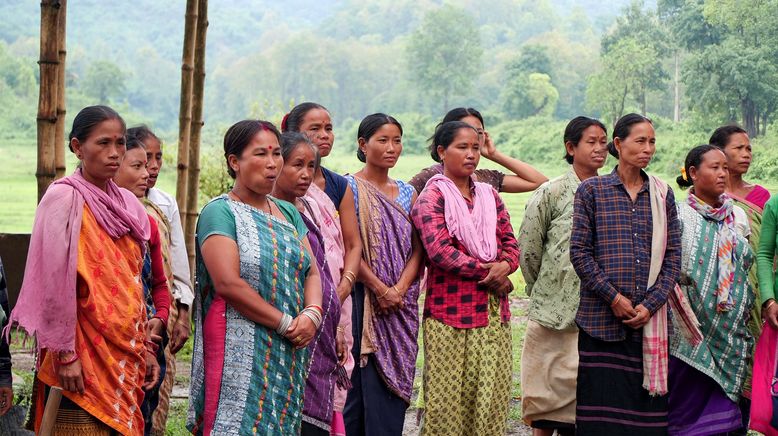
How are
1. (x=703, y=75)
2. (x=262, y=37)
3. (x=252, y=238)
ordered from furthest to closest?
(x=262, y=37), (x=703, y=75), (x=252, y=238)

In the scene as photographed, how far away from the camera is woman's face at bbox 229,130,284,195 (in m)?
3.78

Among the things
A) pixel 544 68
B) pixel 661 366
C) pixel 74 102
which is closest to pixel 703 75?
pixel 661 366

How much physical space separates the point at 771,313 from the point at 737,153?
1.11 meters

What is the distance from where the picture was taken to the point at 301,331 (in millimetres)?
3680

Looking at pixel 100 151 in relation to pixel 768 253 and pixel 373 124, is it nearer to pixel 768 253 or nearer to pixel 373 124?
pixel 373 124

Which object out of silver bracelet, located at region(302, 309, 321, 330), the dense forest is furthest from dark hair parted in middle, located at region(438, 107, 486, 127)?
the dense forest

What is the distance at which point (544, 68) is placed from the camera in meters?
32.0

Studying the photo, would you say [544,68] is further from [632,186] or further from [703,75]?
[632,186]

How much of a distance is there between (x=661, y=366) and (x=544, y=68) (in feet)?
91.9

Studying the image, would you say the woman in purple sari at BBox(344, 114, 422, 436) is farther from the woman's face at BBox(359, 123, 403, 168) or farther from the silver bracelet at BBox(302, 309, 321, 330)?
the silver bracelet at BBox(302, 309, 321, 330)

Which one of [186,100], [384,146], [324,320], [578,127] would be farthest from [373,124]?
[186,100]

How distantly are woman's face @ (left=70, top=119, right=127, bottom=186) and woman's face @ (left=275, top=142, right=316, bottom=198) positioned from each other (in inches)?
29.9

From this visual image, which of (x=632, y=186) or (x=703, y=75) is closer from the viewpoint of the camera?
(x=632, y=186)

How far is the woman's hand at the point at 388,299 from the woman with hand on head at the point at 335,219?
0.65ft
